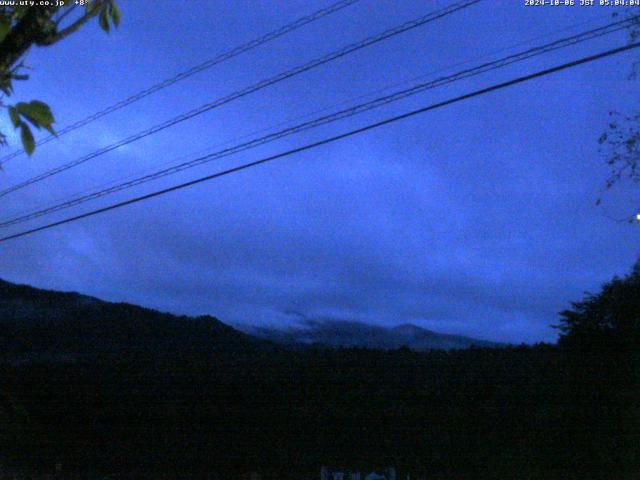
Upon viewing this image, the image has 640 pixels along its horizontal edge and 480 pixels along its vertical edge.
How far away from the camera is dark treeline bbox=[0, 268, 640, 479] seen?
884 cm

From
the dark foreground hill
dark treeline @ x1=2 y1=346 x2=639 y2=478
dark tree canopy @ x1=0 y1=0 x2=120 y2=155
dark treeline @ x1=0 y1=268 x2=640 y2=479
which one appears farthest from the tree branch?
the dark foreground hill

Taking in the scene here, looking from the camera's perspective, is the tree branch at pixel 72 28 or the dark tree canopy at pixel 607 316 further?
the dark tree canopy at pixel 607 316

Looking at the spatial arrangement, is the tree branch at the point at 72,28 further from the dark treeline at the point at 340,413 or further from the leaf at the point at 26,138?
the dark treeline at the point at 340,413

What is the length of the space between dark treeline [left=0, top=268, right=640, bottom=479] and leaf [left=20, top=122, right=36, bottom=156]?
7770mm

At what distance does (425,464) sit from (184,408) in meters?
4.33

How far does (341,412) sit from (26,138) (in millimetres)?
8445

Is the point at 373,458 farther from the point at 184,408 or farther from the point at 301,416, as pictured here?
the point at 184,408

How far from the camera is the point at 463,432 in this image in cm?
933

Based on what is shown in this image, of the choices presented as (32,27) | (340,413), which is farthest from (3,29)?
(340,413)

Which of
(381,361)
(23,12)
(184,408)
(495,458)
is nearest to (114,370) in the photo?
(184,408)

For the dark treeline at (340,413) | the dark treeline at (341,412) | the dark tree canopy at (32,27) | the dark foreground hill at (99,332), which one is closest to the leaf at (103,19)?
the dark tree canopy at (32,27)

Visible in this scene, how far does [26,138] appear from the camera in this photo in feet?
8.05

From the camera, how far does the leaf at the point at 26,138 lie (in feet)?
8.01

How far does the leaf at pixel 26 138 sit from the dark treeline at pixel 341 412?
7.77 metres
